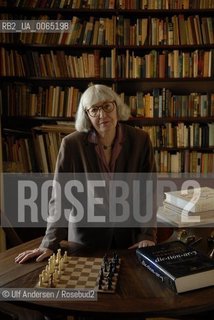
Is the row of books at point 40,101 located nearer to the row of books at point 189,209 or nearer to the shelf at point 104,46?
the shelf at point 104,46

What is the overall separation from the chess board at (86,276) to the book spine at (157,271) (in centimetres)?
9

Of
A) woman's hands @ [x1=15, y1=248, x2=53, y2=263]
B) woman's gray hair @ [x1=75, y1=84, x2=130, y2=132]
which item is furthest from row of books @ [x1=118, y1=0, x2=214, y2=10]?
woman's hands @ [x1=15, y1=248, x2=53, y2=263]

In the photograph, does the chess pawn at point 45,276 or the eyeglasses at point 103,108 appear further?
the eyeglasses at point 103,108

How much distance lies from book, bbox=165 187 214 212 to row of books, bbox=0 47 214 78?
1.69 meters

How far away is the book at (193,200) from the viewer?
1.98 metres

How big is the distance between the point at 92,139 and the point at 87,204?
0.95 ft

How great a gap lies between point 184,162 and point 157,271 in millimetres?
2468

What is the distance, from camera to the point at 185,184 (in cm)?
372

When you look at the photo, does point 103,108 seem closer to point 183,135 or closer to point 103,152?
point 103,152

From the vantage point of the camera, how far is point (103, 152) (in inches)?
73.2

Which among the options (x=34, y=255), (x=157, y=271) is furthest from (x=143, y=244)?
(x=34, y=255)

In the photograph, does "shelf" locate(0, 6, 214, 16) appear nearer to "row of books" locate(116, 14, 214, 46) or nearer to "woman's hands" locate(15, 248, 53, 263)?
"row of books" locate(116, 14, 214, 46)

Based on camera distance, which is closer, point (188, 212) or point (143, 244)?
point (143, 244)

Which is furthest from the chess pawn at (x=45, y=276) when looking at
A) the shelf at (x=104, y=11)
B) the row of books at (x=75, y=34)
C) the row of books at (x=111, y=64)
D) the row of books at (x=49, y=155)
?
the shelf at (x=104, y=11)
